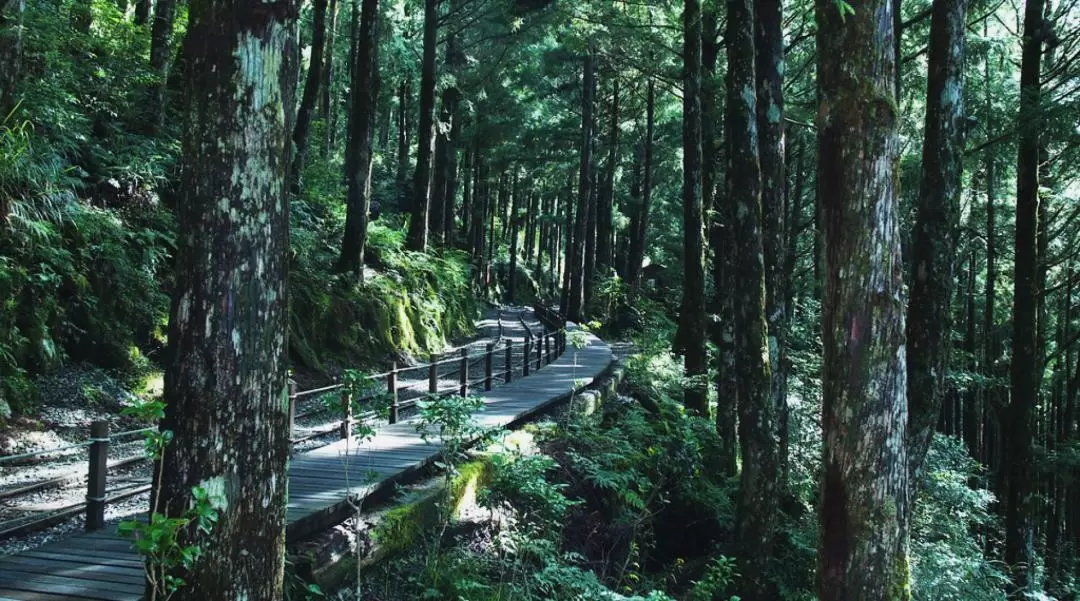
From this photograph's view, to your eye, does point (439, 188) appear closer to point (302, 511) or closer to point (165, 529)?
point (302, 511)

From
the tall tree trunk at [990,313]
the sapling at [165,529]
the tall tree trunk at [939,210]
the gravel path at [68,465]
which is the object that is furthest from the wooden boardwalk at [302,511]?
the tall tree trunk at [990,313]

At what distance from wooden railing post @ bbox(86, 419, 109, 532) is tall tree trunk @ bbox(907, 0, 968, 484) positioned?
8056mm

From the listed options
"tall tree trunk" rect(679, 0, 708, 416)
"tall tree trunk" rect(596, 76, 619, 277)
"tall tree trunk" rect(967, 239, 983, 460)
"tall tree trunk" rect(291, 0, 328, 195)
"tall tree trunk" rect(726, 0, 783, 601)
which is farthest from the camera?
"tall tree trunk" rect(596, 76, 619, 277)

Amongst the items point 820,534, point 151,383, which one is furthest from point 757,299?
point 151,383

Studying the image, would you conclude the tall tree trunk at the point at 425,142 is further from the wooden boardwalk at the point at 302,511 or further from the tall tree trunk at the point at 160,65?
the wooden boardwalk at the point at 302,511

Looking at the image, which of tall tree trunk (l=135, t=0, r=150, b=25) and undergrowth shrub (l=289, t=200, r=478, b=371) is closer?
undergrowth shrub (l=289, t=200, r=478, b=371)

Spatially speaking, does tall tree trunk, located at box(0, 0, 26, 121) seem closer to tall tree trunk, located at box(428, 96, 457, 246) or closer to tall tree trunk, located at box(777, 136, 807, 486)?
tall tree trunk, located at box(777, 136, 807, 486)

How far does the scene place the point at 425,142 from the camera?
23.4 meters

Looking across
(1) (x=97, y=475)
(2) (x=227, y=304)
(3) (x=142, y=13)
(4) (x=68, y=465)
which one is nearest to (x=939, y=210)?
(2) (x=227, y=304)

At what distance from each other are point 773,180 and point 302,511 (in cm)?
742

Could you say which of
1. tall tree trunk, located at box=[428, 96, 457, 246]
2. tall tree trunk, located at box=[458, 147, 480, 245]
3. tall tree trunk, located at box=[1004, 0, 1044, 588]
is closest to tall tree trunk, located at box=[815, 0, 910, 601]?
tall tree trunk, located at box=[1004, 0, 1044, 588]

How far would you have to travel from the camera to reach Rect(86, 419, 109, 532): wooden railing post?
617cm

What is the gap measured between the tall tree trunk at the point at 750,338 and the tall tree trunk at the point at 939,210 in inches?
72.4

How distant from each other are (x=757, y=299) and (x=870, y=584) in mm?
5030
